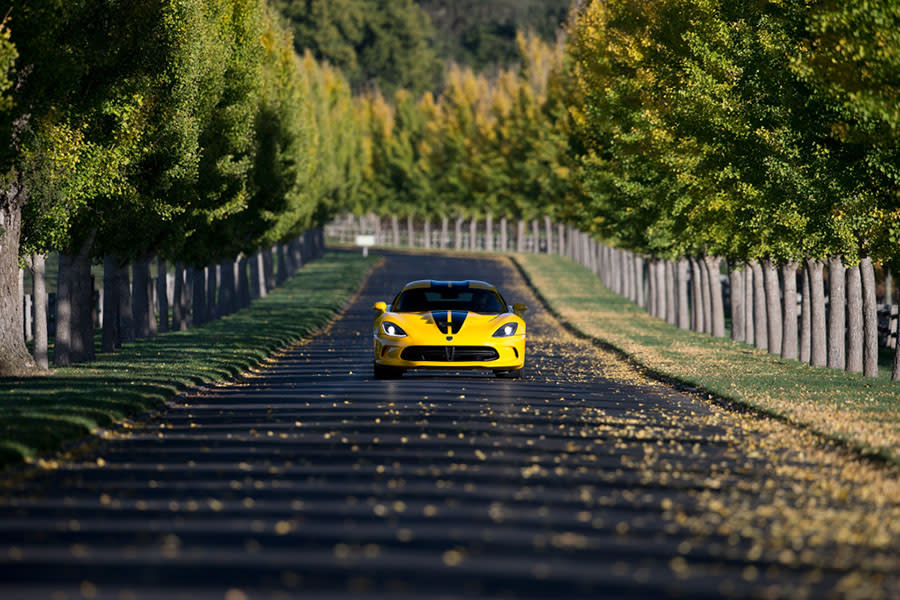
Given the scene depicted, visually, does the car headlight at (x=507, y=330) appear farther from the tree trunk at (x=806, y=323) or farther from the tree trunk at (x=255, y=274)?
the tree trunk at (x=255, y=274)

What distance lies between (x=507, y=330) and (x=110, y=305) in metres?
11.1

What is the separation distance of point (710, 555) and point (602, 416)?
9638mm

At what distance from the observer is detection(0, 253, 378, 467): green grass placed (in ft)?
53.2

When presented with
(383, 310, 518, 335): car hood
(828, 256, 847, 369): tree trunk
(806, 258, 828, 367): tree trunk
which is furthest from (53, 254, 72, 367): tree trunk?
(828, 256, 847, 369): tree trunk

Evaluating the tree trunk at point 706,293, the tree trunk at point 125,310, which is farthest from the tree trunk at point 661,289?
the tree trunk at point 125,310

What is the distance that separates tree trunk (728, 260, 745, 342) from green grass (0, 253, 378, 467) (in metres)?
11.5

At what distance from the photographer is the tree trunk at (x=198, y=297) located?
4344 cm

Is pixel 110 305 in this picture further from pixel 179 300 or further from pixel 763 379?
pixel 763 379

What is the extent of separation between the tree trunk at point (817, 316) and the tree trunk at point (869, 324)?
151 centimetres

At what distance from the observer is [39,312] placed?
96.6 feet

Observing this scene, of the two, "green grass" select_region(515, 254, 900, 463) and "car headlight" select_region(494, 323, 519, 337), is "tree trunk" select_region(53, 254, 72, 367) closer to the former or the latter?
"car headlight" select_region(494, 323, 519, 337)

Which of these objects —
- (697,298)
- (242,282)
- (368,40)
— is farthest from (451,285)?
(368,40)

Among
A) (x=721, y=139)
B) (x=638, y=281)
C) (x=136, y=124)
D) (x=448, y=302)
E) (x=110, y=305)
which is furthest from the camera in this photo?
(x=638, y=281)

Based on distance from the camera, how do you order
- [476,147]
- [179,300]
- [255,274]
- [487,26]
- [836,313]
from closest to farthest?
[836,313] → [179,300] → [255,274] → [476,147] → [487,26]
